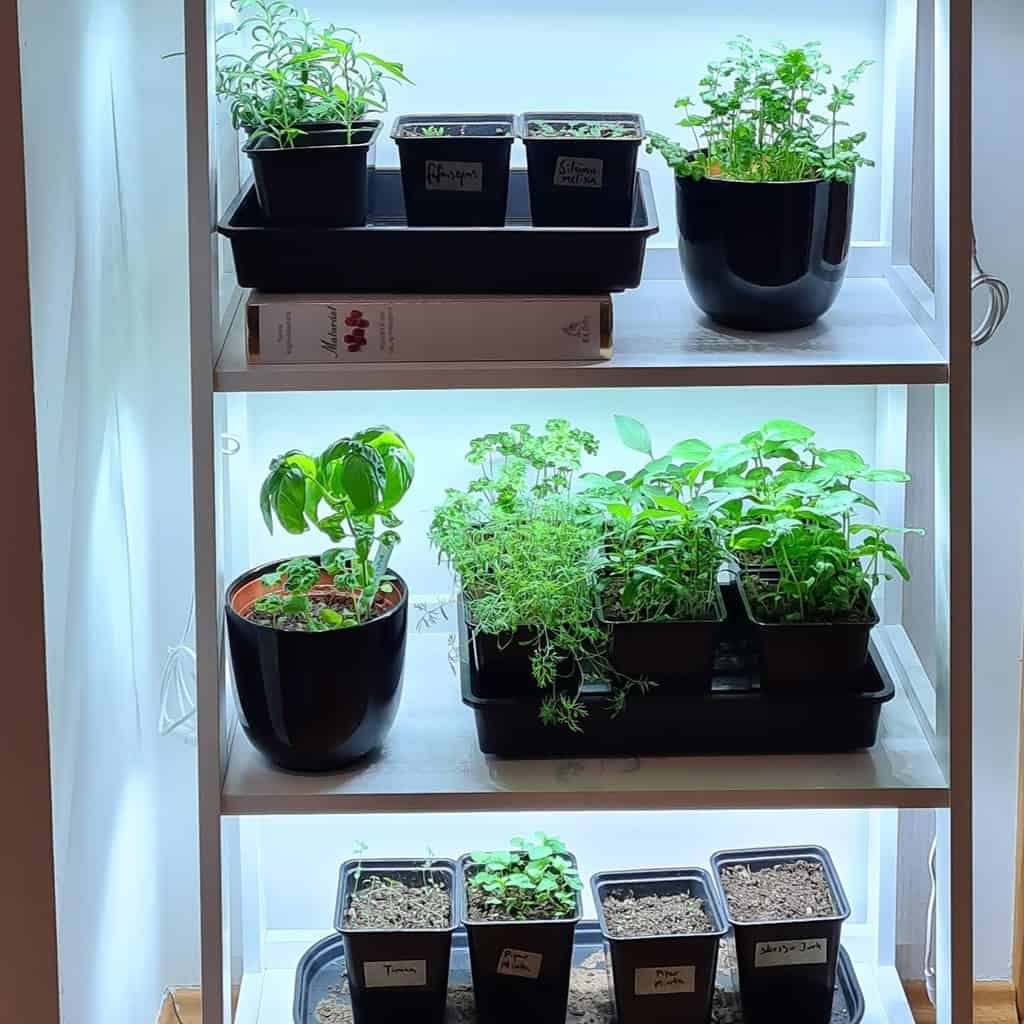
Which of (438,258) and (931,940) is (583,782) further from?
(931,940)

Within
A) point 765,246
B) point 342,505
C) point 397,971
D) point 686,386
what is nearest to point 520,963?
point 397,971

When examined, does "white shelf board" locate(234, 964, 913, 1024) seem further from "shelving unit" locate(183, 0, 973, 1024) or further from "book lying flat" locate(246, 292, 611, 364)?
"book lying flat" locate(246, 292, 611, 364)

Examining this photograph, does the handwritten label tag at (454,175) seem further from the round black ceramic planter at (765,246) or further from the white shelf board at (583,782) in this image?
the white shelf board at (583,782)

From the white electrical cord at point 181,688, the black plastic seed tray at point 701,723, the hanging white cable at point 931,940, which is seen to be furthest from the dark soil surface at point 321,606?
the hanging white cable at point 931,940

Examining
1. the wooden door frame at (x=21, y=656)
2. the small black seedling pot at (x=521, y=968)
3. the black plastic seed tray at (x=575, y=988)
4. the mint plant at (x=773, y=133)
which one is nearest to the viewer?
the wooden door frame at (x=21, y=656)

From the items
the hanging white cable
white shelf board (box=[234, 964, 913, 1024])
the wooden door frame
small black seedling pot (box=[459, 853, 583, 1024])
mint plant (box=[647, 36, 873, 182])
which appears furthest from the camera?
the hanging white cable

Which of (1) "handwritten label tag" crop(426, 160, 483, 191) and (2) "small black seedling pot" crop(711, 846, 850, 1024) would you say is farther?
(2) "small black seedling pot" crop(711, 846, 850, 1024)

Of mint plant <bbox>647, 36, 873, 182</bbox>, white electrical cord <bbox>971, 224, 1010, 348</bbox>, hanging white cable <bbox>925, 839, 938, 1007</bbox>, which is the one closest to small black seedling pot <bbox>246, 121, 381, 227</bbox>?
mint plant <bbox>647, 36, 873, 182</bbox>

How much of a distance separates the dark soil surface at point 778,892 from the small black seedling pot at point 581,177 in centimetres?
76

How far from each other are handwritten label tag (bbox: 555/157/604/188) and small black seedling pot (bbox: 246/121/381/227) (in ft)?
0.59

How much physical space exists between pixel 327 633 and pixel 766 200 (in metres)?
0.57

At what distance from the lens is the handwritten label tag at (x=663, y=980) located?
5.57 feet

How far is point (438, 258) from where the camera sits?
1510 millimetres

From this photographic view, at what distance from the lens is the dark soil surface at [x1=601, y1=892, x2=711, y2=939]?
5.63 ft
